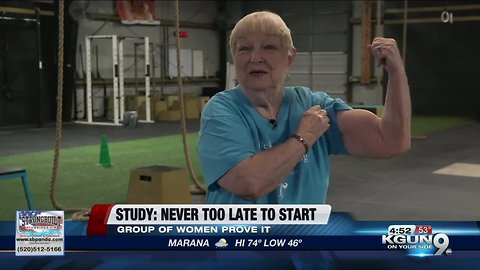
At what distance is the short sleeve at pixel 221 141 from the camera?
1.34m

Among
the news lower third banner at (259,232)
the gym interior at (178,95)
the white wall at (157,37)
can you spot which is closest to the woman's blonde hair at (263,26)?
the news lower third banner at (259,232)

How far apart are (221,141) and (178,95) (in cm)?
919

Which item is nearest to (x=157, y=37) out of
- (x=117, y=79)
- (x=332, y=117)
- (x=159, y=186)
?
(x=117, y=79)

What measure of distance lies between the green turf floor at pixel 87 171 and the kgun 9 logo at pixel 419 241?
374 cm

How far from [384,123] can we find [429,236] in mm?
306

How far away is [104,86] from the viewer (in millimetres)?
14883

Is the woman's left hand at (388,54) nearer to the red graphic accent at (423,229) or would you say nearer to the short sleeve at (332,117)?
the short sleeve at (332,117)

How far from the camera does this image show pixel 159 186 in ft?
14.7

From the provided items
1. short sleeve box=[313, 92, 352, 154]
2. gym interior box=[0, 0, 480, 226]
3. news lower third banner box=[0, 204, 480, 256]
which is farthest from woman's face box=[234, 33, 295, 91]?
gym interior box=[0, 0, 480, 226]

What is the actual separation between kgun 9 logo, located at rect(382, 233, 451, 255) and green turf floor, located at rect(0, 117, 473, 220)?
12.3 ft

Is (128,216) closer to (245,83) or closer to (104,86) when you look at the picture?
(245,83)

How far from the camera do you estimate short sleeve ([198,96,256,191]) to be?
1.34 m

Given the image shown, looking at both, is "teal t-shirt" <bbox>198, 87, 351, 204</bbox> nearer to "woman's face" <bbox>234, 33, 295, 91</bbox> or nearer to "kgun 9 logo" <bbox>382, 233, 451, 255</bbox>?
"woman's face" <bbox>234, 33, 295, 91</bbox>

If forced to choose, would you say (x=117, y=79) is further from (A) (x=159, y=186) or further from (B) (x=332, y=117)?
(B) (x=332, y=117)
